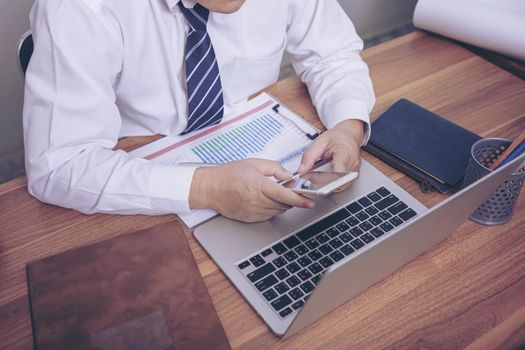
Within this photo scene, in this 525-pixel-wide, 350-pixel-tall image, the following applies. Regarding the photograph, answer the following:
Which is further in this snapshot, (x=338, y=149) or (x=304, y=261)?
(x=338, y=149)

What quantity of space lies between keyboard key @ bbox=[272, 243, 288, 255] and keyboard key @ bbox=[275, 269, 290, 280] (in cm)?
4

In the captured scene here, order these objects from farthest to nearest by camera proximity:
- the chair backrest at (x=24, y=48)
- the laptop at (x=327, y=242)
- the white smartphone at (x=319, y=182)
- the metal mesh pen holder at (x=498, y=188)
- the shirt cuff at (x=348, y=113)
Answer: the shirt cuff at (x=348, y=113) < the chair backrest at (x=24, y=48) < the metal mesh pen holder at (x=498, y=188) < the white smartphone at (x=319, y=182) < the laptop at (x=327, y=242)

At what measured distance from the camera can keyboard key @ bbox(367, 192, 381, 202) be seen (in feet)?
2.86

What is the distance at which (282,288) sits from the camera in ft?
2.37

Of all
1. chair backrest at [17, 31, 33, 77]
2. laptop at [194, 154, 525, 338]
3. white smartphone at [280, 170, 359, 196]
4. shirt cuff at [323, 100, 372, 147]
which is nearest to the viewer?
laptop at [194, 154, 525, 338]

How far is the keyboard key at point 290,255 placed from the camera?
764 mm

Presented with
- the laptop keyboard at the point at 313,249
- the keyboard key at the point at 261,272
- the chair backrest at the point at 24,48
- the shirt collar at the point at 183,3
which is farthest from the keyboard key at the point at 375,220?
the chair backrest at the point at 24,48

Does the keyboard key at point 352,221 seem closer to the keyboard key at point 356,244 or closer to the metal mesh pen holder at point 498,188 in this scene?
the keyboard key at point 356,244

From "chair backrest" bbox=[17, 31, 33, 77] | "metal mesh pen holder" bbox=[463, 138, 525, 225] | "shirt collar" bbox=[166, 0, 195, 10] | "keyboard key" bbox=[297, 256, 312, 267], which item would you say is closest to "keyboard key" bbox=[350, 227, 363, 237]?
"keyboard key" bbox=[297, 256, 312, 267]

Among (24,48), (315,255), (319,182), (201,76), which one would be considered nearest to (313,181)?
(319,182)

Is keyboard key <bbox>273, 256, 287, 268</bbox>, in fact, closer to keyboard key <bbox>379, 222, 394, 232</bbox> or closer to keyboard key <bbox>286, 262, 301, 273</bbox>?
keyboard key <bbox>286, 262, 301, 273</bbox>

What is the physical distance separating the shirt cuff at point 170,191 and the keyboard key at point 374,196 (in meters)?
0.34

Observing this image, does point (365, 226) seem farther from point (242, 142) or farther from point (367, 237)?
point (242, 142)

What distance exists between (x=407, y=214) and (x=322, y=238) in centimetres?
17
